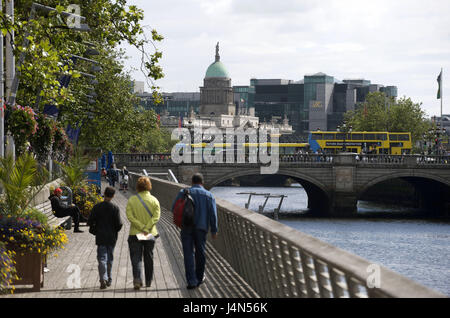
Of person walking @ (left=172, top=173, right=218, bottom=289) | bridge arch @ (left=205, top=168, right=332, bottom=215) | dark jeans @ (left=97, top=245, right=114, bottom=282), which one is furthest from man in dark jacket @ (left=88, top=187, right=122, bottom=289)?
bridge arch @ (left=205, top=168, right=332, bottom=215)

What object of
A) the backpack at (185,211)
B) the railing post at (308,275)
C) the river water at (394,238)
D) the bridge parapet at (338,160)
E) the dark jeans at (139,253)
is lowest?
the river water at (394,238)

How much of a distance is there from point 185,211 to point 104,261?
1.44m

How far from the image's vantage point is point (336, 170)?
7350cm

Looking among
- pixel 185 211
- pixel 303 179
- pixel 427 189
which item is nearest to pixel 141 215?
pixel 185 211

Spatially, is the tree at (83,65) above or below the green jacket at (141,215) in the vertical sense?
above

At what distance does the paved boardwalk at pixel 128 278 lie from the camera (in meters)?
11.3

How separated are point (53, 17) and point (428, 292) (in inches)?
596

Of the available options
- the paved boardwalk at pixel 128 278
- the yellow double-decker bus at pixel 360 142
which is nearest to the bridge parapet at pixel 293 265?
the paved boardwalk at pixel 128 278

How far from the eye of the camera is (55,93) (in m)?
15.4

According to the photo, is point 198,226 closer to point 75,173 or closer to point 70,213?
point 70,213

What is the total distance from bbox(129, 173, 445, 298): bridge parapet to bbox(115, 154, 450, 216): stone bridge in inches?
2279

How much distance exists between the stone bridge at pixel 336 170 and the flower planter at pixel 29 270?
198 ft

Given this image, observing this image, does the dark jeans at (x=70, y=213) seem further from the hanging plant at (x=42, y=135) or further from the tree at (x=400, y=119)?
the tree at (x=400, y=119)
